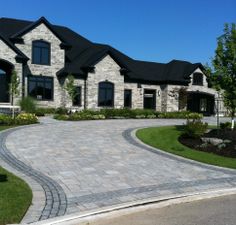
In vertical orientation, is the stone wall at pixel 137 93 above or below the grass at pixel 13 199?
above

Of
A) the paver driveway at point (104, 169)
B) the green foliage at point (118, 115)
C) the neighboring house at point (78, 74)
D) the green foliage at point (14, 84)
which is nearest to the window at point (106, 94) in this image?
the neighboring house at point (78, 74)

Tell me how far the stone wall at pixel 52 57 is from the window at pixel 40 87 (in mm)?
337

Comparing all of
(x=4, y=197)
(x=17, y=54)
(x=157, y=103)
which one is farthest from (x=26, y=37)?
(x=4, y=197)

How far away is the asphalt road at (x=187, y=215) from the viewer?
7422 mm

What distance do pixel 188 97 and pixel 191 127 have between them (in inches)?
891

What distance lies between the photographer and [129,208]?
8.13 metres

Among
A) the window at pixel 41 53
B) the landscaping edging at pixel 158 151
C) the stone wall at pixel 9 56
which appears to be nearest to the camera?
the landscaping edging at pixel 158 151

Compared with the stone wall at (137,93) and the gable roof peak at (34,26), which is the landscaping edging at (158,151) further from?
the stone wall at (137,93)

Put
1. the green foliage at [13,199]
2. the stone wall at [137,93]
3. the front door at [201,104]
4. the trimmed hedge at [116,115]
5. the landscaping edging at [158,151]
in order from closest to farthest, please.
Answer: the green foliage at [13,199] < the landscaping edging at [158,151] < the trimmed hedge at [116,115] < the stone wall at [137,93] < the front door at [201,104]

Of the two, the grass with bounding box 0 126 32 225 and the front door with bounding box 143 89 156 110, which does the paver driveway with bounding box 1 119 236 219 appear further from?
the front door with bounding box 143 89 156 110

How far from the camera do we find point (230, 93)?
19844 millimetres

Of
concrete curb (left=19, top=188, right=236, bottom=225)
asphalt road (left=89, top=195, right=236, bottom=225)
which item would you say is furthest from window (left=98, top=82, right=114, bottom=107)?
asphalt road (left=89, top=195, right=236, bottom=225)

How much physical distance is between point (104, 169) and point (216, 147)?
21.4ft

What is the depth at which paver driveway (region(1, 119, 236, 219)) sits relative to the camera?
941 centimetres
